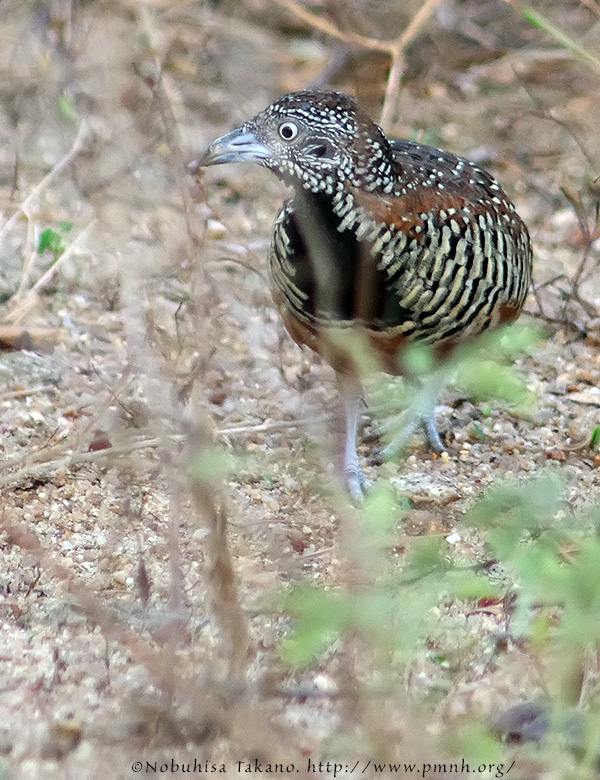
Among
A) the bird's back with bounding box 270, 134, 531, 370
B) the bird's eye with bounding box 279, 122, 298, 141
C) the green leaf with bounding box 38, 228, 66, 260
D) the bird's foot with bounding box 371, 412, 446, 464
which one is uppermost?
the bird's eye with bounding box 279, 122, 298, 141

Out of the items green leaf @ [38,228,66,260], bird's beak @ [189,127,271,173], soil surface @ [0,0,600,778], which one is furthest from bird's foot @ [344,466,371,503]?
green leaf @ [38,228,66,260]

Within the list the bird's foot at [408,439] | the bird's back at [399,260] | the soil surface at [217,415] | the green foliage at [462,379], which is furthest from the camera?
the bird's foot at [408,439]

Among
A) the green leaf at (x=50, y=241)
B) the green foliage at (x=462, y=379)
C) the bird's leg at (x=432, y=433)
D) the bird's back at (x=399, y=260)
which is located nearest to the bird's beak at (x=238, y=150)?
the bird's back at (x=399, y=260)

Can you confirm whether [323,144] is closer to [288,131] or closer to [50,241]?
[288,131]

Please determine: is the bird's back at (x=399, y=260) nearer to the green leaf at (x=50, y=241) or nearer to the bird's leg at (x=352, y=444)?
the bird's leg at (x=352, y=444)

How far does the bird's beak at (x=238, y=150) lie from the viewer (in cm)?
368

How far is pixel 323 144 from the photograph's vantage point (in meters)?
3.60

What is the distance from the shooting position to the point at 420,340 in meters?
3.81

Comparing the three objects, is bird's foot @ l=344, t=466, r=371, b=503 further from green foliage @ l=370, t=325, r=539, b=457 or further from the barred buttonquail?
the barred buttonquail

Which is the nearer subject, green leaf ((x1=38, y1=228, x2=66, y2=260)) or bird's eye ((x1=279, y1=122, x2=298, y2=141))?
bird's eye ((x1=279, y1=122, x2=298, y2=141))

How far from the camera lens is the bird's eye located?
3.61 meters

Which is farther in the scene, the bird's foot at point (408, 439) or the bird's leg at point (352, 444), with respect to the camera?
the bird's foot at point (408, 439)

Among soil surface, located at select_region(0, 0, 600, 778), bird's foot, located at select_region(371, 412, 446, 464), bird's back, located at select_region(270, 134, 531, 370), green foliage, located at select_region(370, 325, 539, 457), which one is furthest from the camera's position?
bird's foot, located at select_region(371, 412, 446, 464)

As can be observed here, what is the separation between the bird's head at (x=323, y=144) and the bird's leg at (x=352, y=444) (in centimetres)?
84
